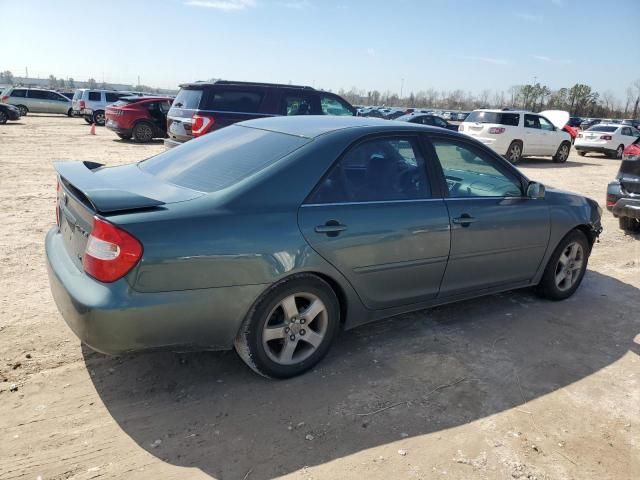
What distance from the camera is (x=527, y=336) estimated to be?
4113mm

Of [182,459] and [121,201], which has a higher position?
[121,201]

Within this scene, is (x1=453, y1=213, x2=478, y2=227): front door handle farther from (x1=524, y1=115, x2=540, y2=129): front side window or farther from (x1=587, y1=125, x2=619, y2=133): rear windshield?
(x1=587, y1=125, x2=619, y2=133): rear windshield

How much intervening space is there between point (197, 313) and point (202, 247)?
0.37 m

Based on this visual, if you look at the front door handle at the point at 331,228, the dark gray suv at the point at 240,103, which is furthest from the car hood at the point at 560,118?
the front door handle at the point at 331,228

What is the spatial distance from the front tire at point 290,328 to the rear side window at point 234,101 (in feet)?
24.7

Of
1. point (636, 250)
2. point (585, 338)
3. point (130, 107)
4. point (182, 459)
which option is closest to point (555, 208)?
point (585, 338)

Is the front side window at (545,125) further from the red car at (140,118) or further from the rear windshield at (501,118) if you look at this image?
the red car at (140,118)

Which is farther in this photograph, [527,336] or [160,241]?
[527,336]

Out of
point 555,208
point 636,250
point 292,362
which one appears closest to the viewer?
point 292,362

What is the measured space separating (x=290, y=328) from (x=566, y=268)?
3.07m

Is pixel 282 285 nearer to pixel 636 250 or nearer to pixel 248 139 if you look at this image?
pixel 248 139

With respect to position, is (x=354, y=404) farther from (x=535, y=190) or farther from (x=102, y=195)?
(x=535, y=190)

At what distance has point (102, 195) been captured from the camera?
2779 mm

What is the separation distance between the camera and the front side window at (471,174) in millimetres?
3928
